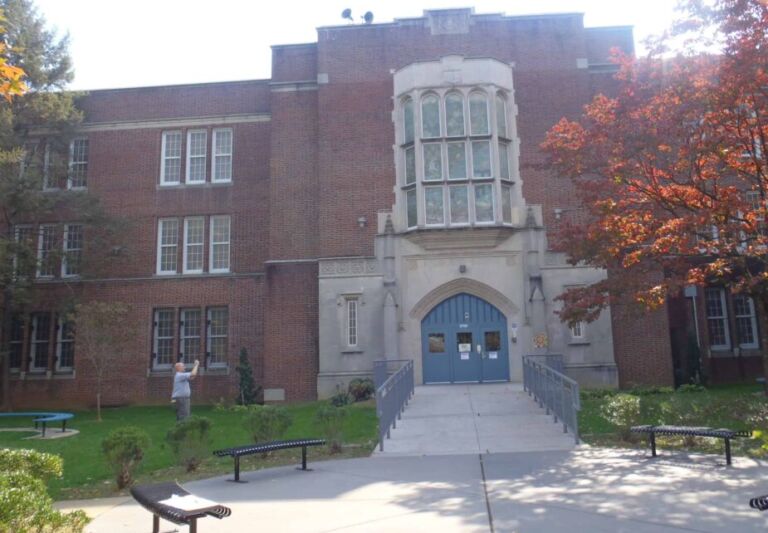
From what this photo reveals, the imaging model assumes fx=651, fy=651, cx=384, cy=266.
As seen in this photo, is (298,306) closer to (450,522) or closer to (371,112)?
(371,112)

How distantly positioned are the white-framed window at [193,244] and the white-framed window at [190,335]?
60.7 inches

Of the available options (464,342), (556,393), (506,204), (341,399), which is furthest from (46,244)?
(556,393)

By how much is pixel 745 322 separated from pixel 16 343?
2638 centimetres

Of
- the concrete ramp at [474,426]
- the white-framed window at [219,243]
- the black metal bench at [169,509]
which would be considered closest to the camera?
the black metal bench at [169,509]

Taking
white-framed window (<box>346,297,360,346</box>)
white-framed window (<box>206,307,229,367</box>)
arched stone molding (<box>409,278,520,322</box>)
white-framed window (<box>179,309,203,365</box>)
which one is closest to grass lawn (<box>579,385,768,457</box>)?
arched stone molding (<box>409,278,520,322</box>)

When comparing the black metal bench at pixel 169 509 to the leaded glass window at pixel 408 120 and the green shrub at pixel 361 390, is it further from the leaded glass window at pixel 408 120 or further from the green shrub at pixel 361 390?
the leaded glass window at pixel 408 120

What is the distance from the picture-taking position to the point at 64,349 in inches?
923

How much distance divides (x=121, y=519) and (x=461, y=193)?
14877 millimetres

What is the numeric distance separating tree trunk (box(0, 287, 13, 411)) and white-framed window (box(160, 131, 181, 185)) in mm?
6652

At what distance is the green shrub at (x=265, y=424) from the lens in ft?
36.2

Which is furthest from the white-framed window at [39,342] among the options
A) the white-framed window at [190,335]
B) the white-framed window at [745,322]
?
the white-framed window at [745,322]

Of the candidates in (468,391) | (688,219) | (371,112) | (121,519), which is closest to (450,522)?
(121,519)

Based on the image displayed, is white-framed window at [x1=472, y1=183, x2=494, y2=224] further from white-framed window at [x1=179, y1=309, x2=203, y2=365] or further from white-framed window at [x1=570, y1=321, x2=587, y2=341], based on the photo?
white-framed window at [x1=179, y1=309, x2=203, y2=365]

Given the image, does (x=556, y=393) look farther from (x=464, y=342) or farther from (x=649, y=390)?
(x=464, y=342)
